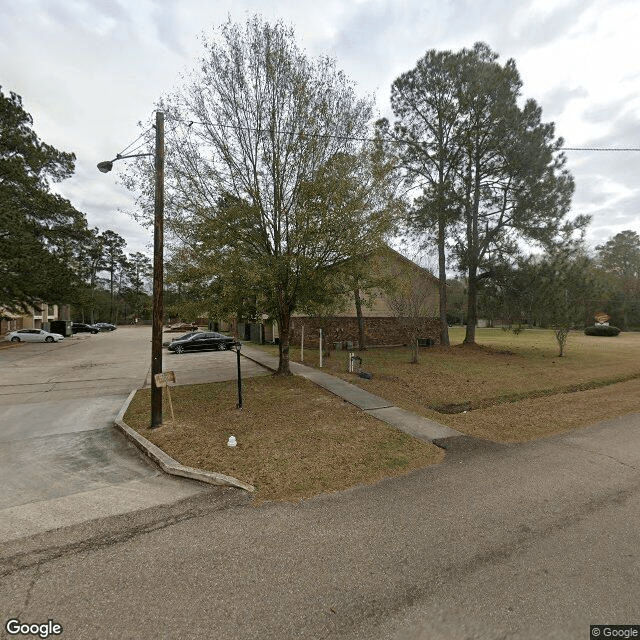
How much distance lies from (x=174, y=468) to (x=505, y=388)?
1029 cm

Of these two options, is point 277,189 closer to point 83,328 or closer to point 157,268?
point 157,268

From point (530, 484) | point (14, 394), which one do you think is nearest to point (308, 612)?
point (530, 484)

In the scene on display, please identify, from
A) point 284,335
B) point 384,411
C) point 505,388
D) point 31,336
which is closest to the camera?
point 384,411

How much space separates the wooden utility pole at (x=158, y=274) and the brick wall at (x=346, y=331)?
46.5ft

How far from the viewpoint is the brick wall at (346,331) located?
74.0 feet

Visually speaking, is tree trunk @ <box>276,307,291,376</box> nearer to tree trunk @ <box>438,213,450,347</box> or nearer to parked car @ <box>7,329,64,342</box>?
tree trunk @ <box>438,213,450,347</box>

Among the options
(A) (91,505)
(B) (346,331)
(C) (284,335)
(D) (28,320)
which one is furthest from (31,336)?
(A) (91,505)

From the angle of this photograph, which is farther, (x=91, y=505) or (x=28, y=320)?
(x=28, y=320)

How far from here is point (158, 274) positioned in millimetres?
7340

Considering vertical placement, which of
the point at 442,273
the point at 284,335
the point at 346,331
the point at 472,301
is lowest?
the point at 346,331

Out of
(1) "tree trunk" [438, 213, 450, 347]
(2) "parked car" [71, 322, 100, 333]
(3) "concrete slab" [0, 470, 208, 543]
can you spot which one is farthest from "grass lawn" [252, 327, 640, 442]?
(2) "parked car" [71, 322, 100, 333]

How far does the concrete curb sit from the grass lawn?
194 inches

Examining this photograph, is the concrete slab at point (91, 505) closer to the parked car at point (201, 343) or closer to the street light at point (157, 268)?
the street light at point (157, 268)

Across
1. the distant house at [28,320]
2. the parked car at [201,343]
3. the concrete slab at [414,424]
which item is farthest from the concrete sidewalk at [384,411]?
the distant house at [28,320]
